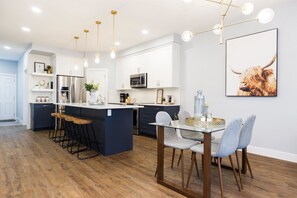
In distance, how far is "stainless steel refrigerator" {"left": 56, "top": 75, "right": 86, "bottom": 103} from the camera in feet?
21.8

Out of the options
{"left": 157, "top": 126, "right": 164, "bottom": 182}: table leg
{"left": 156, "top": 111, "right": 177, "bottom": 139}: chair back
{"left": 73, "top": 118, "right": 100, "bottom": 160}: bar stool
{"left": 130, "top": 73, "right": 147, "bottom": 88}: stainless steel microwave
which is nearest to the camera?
{"left": 157, "top": 126, "right": 164, "bottom": 182}: table leg

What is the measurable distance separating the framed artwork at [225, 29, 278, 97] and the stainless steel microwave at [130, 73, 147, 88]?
8.28 feet

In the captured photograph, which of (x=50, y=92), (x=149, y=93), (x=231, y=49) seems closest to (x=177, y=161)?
(x=231, y=49)

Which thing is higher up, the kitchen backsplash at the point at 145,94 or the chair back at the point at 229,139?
the kitchen backsplash at the point at 145,94

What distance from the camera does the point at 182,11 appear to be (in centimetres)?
374


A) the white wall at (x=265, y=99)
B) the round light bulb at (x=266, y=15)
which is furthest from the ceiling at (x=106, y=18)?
the round light bulb at (x=266, y=15)

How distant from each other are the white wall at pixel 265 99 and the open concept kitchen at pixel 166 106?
2cm

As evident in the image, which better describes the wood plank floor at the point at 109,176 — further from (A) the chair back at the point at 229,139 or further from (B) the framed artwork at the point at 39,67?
(B) the framed artwork at the point at 39,67

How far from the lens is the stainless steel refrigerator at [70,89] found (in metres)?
6.64

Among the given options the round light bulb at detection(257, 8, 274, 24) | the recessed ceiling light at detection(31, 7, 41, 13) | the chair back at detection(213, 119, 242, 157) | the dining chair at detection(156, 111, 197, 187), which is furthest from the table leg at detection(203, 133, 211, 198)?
the recessed ceiling light at detection(31, 7, 41, 13)

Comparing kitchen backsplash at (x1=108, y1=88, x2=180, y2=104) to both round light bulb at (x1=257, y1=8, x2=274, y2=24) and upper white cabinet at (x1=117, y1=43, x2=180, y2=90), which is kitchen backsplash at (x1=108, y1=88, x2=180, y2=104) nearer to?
upper white cabinet at (x1=117, y1=43, x2=180, y2=90)

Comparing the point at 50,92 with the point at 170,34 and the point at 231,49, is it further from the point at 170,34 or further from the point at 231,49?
the point at 231,49

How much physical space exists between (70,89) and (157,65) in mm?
3442

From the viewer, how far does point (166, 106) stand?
16.2ft
